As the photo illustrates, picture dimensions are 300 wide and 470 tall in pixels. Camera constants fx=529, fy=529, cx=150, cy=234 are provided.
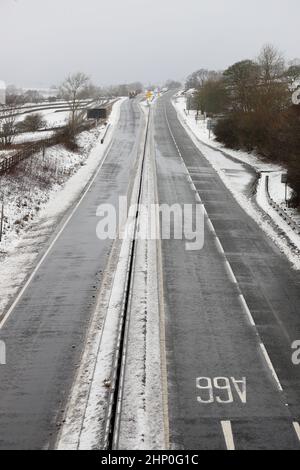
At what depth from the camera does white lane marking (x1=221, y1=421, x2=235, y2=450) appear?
1043cm

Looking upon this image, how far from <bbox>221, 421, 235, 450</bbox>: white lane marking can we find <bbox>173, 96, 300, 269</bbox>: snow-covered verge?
459 inches

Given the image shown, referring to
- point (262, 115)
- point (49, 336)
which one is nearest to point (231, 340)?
point (49, 336)

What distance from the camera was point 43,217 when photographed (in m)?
30.8

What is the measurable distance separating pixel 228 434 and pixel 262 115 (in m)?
49.9

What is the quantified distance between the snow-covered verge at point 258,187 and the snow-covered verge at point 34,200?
11.1 m

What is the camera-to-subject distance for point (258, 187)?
3903cm

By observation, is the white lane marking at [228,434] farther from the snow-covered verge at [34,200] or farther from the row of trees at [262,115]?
the row of trees at [262,115]

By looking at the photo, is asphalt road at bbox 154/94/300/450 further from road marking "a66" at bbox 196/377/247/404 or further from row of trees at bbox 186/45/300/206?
row of trees at bbox 186/45/300/206

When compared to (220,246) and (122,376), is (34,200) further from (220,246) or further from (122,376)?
(122,376)

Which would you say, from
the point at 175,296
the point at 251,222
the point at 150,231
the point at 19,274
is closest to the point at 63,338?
the point at 175,296

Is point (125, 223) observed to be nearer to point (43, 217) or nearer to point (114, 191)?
point (43, 217)

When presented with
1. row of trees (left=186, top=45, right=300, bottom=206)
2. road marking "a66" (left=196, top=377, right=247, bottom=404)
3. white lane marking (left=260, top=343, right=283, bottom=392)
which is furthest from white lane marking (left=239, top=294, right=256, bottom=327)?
row of trees (left=186, top=45, right=300, bottom=206)

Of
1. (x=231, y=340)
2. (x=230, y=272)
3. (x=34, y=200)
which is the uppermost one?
(x=34, y=200)

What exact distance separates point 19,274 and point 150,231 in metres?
7.82
